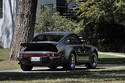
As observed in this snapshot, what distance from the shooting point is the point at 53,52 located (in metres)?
16.1

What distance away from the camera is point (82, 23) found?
1378 inches

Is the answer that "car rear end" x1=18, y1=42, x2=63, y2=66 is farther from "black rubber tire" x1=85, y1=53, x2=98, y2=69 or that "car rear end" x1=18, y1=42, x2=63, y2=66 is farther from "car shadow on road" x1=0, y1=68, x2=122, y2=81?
"black rubber tire" x1=85, y1=53, x2=98, y2=69

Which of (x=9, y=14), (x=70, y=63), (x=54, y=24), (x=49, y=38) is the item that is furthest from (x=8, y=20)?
(x=70, y=63)

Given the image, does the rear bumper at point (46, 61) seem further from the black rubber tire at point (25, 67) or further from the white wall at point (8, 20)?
the white wall at point (8, 20)

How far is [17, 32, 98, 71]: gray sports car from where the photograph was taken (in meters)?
16.1

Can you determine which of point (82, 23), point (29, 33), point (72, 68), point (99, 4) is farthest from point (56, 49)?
point (82, 23)

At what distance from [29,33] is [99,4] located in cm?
652

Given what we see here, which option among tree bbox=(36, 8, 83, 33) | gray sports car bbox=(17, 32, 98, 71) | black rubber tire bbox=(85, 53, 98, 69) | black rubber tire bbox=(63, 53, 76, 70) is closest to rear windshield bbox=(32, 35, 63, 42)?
gray sports car bbox=(17, 32, 98, 71)

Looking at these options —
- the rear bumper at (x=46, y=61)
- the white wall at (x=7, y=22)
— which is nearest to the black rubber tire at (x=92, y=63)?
the rear bumper at (x=46, y=61)

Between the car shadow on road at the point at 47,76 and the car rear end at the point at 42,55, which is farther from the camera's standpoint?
the car rear end at the point at 42,55

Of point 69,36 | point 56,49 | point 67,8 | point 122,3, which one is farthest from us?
point 67,8

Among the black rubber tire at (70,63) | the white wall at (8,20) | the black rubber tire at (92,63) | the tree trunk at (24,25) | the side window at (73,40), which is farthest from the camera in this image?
the white wall at (8,20)

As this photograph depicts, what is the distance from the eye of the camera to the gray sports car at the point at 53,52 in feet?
53.0

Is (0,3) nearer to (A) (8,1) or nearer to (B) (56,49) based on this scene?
(A) (8,1)
